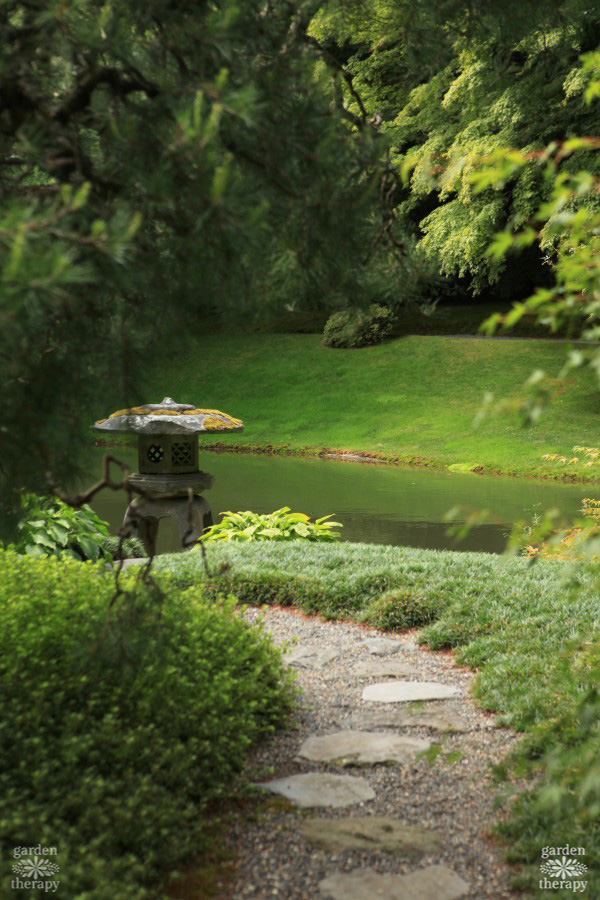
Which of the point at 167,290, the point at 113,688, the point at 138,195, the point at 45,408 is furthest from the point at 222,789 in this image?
the point at 138,195

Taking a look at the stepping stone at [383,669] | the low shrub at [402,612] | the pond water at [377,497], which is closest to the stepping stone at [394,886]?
the stepping stone at [383,669]

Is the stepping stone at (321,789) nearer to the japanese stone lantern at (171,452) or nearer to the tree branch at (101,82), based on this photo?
the tree branch at (101,82)

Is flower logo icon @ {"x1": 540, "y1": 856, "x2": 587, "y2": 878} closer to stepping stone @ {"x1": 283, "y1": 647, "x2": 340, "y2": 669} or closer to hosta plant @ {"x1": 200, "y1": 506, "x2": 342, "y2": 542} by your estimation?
stepping stone @ {"x1": 283, "y1": 647, "x2": 340, "y2": 669}

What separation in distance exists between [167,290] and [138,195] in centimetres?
30

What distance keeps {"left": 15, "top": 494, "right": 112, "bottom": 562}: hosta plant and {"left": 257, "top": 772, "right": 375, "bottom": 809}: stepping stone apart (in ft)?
11.6

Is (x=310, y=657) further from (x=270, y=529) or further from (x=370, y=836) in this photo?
(x=270, y=529)

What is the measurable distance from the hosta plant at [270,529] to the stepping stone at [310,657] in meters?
2.98

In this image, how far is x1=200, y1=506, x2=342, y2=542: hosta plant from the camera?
27.5 ft

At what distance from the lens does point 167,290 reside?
2508 mm

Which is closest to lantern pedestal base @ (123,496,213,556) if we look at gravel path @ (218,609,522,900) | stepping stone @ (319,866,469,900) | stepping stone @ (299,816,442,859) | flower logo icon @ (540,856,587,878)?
gravel path @ (218,609,522,900)

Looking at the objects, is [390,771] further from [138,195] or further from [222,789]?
[138,195]

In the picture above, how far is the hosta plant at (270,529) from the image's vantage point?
27.5 ft

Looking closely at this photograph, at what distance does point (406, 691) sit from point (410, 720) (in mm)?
424

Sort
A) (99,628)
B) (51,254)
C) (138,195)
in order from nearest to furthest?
(51,254) < (138,195) < (99,628)
